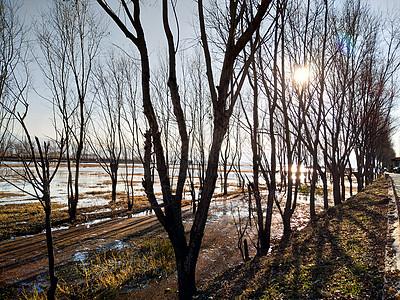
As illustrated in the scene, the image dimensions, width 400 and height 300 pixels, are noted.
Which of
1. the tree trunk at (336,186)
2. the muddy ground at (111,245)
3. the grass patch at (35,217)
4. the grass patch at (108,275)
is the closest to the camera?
the grass patch at (108,275)

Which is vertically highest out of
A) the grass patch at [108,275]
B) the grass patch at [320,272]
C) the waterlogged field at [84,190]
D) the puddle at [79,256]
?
the grass patch at [320,272]

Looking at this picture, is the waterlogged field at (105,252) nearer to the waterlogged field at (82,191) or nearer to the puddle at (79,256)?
the puddle at (79,256)

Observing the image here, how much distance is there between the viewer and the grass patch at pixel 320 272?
3.12 meters

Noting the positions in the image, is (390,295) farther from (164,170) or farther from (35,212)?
(35,212)

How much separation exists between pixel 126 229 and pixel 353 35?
11947 mm

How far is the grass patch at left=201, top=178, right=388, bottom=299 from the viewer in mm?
3125

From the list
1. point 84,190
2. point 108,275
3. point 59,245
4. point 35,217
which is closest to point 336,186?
point 108,275

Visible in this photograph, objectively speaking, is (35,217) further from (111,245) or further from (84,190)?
(84,190)

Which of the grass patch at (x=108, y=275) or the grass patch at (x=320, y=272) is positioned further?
the grass patch at (x=108, y=275)

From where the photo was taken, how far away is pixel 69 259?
21.2 ft

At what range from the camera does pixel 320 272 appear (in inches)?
148

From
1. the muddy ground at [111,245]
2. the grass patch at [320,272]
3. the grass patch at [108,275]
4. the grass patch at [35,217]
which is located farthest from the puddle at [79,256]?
the grass patch at [320,272]

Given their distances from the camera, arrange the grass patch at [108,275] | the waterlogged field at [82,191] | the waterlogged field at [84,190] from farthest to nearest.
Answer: the waterlogged field at [82,191], the waterlogged field at [84,190], the grass patch at [108,275]

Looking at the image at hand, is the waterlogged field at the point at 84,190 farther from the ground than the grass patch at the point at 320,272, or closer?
closer
